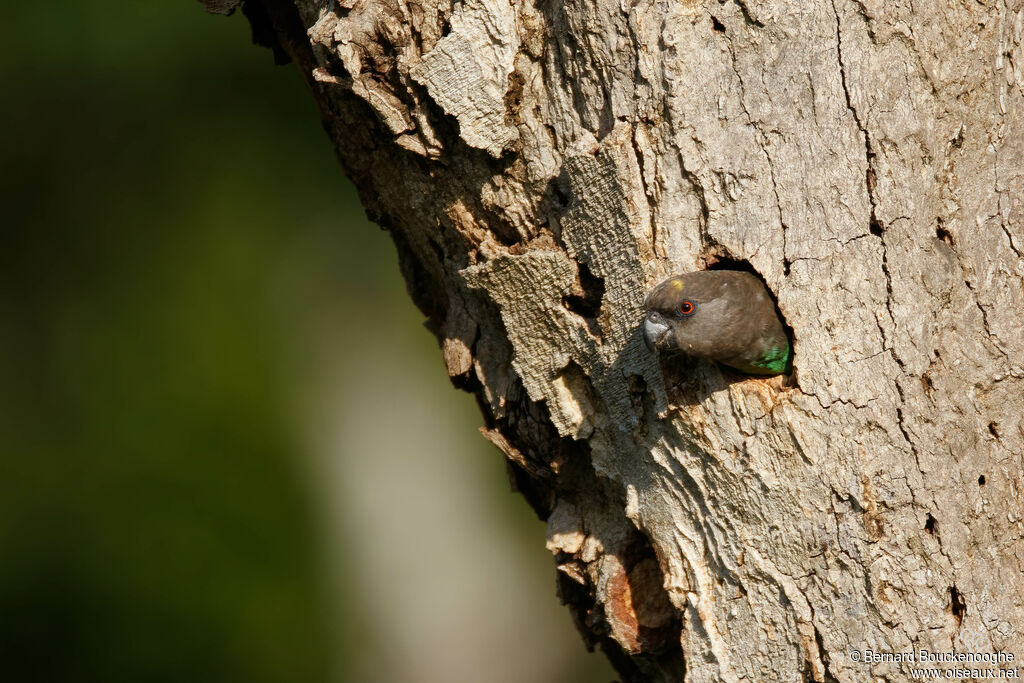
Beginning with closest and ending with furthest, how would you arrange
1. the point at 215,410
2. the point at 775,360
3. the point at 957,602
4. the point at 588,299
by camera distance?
the point at 957,602 < the point at 775,360 < the point at 588,299 < the point at 215,410

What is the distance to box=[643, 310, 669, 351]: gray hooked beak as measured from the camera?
2.56 meters

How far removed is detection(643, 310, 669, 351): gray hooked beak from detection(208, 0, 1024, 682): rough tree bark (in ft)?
0.28

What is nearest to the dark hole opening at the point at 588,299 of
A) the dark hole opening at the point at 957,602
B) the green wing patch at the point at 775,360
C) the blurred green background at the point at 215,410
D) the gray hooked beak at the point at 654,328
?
the gray hooked beak at the point at 654,328

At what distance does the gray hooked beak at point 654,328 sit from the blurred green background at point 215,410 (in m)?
7.12

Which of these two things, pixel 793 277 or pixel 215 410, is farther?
pixel 215 410

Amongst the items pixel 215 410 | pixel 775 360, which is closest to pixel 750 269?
pixel 775 360

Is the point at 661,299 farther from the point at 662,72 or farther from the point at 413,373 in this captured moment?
the point at 413,373

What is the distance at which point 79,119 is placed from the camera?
10.2 meters

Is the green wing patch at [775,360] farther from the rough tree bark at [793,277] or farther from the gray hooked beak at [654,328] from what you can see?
the gray hooked beak at [654,328]

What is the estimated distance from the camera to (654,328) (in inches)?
102

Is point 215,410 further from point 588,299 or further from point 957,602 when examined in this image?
point 957,602

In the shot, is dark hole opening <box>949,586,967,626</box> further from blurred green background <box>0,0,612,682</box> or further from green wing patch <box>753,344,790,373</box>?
blurred green background <box>0,0,612,682</box>

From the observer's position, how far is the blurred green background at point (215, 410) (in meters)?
8.75

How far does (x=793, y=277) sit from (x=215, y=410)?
7.53 metres
